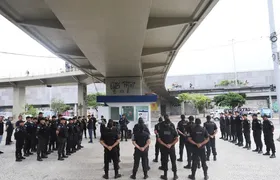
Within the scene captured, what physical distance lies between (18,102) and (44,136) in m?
26.3

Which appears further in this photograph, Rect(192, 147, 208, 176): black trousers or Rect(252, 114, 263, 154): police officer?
Rect(252, 114, 263, 154): police officer

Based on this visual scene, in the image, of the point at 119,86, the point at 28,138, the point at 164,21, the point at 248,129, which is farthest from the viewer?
the point at 119,86

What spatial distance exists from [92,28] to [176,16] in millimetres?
3080

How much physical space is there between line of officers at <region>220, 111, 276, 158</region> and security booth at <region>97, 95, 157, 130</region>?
4957 millimetres

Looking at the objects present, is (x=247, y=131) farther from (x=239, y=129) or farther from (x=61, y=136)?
(x=61, y=136)

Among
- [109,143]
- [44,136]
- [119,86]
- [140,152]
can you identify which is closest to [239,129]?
[140,152]

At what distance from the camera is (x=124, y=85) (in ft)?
54.1

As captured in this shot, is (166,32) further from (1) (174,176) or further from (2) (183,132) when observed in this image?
(1) (174,176)

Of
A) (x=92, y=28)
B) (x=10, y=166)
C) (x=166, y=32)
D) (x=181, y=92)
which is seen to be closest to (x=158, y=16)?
(x=166, y=32)

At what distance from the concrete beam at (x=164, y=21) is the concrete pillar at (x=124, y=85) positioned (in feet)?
29.3

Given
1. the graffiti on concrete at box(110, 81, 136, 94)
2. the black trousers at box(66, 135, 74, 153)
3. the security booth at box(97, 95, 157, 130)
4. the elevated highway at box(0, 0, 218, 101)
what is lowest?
the black trousers at box(66, 135, 74, 153)

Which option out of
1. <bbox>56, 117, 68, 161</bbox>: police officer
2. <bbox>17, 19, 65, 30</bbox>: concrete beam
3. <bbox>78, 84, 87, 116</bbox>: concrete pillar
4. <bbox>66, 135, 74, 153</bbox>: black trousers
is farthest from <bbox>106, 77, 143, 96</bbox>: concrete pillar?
<bbox>78, 84, 87, 116</bbox>: concrete pillar

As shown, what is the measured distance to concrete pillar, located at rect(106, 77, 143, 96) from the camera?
53.8 ft

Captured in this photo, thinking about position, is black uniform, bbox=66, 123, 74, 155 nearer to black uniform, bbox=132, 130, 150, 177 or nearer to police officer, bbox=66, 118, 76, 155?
police officer, bbox=66, 118, 76, 155
